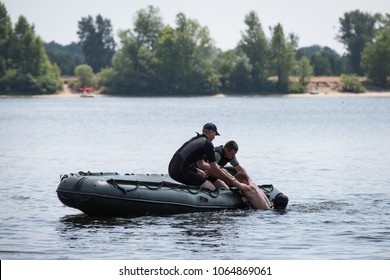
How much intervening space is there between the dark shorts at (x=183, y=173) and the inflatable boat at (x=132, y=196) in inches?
4.9

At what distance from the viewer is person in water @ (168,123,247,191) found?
18.2 metres

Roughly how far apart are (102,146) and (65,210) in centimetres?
1988

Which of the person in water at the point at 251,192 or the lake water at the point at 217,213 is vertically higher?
the person in water at the point at 251,192

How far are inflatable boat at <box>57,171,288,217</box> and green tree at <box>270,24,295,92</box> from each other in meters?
110

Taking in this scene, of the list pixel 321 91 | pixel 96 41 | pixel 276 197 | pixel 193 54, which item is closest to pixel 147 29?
pixel 193 54

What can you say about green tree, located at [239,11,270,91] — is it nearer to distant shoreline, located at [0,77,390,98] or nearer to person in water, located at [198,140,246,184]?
distant shoreline, located at [0,77,390,98]

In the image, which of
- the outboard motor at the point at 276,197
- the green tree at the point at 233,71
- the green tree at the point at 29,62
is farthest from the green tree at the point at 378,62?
the outboard motor at the point at 276,197

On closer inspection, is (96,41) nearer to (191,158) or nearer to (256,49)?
(256,49)

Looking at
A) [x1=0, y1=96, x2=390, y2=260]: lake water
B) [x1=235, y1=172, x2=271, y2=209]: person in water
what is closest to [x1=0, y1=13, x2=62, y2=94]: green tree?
[x1=0, y1=96, x2=390, y2=260]: lake water

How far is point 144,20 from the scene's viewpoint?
131m

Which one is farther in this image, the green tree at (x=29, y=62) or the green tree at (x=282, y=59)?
the green tree at (x=282, y=59)

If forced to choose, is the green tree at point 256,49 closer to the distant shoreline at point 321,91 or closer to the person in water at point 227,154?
the distant shoreline at point 321,91

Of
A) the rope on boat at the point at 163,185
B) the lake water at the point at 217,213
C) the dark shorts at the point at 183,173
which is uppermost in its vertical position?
the dark shorts at the point at 183,173

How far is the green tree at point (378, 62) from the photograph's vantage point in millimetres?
124625
